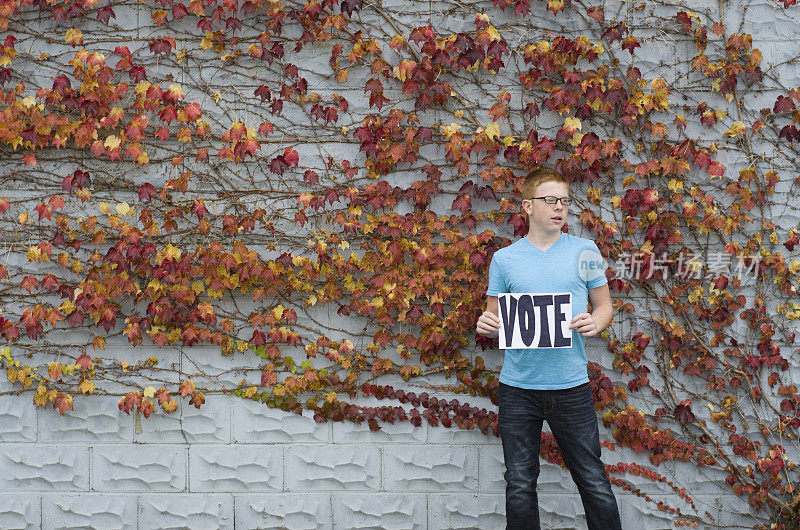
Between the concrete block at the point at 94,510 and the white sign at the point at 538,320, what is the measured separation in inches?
83.3

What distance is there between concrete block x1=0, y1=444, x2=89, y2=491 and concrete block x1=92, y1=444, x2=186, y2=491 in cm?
7

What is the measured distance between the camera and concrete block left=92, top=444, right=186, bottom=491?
130 inches

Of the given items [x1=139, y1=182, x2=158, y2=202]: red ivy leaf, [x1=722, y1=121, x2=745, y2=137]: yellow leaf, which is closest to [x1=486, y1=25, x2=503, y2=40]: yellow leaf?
[x1=722, y1=121, x2=745, y2=137]: yellow leaf

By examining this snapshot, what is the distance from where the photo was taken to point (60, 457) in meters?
3.31

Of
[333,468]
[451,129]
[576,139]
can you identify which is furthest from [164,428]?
[576,139]

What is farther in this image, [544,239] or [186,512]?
[186,512]

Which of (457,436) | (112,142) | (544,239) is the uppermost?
(112,142)

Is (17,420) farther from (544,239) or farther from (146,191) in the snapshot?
(544,239)

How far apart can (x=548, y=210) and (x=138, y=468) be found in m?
2.35

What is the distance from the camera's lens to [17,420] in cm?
333

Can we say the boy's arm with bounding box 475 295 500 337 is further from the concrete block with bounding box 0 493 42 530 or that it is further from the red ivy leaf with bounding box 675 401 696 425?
the concrete block with bounding box 0 493 42 530

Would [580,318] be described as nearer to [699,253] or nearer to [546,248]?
[546,248]

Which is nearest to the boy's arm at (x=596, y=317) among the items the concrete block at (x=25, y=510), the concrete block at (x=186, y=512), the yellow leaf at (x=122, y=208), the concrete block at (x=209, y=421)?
the concrete block at (x=209, y=421)

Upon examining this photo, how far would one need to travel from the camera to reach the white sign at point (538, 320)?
97.9 inches
